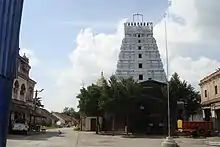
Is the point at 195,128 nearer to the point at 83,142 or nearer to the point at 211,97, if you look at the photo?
the point at 211,97

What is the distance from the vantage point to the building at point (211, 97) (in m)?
52.1

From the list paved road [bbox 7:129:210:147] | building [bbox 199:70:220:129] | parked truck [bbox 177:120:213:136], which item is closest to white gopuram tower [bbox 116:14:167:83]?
building [bbox 199:70:220:129]

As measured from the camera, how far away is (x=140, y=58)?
249ft

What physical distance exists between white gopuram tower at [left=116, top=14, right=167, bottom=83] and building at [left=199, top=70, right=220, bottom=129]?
14392 mm

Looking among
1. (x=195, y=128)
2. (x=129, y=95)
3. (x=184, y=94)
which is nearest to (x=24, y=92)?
(x=129, y=95)

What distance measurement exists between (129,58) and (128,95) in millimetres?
27215

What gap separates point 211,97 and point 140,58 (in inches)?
905

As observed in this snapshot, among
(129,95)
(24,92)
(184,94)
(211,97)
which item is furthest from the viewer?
(24,92)

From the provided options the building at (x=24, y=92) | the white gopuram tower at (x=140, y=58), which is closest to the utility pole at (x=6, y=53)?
the building at (x=24, y=92)

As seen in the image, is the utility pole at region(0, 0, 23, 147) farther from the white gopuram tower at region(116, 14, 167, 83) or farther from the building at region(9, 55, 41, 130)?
the white gopuram tower at region(116, 14, 167, 83)

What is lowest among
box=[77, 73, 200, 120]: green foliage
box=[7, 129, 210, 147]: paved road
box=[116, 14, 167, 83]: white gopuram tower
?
box=[7, 129, 210, 147]: paved road

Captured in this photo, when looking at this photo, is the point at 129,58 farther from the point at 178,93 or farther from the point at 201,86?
the point at 178,93

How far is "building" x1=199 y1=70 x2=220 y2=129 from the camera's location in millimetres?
52094

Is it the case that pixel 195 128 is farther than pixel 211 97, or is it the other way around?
pixel 211 97
